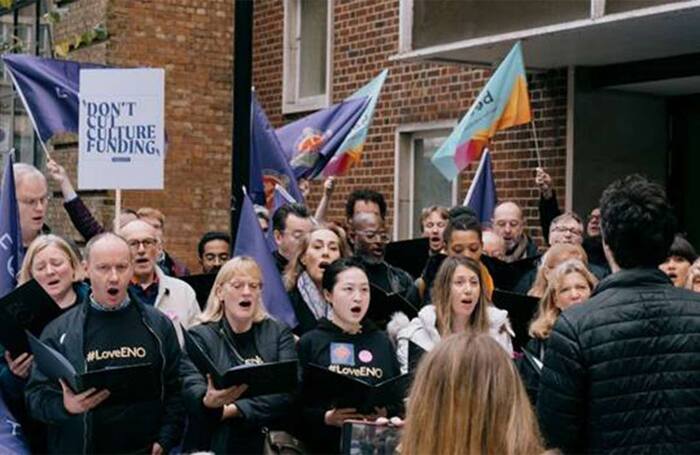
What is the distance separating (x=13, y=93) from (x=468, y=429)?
1461cm

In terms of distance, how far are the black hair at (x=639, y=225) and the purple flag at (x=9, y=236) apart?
419 cm

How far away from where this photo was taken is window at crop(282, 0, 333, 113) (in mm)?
16312

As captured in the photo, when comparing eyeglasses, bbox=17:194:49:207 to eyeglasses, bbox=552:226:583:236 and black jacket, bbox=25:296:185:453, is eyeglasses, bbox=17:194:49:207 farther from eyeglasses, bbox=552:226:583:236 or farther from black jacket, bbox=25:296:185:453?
eyeglasses, bbox=552:226:583:236

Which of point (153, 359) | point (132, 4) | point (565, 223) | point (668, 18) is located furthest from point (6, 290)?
point (132, 4)

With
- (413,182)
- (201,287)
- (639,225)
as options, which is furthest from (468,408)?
(413,182)

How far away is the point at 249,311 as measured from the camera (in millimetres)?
6676

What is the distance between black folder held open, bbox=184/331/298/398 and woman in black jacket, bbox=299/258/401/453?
41 cm

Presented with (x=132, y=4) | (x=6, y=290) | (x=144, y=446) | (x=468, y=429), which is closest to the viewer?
(x=468, y=429)

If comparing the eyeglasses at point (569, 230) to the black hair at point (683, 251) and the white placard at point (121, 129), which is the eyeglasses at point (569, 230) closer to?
the black hair at point (683, 251)

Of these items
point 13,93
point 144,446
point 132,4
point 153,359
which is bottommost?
point 144,446

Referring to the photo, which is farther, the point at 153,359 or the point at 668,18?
the point at 668,18

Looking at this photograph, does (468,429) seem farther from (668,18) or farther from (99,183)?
(668,18)

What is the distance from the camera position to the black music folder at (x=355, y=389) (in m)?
6.30

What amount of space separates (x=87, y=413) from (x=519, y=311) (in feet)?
8.15
